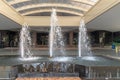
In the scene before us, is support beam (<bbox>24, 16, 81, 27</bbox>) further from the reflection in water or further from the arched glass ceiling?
the reflection in water

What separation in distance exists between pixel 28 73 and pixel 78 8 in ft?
64.3

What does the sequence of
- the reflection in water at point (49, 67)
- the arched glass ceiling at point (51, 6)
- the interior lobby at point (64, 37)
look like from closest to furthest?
the interior lobby at point (64, 37)
the reflection in water at point (49, 67)
the arched glass ceiling at point (51, 6)

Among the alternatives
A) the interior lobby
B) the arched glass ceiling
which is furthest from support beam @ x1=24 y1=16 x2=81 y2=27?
the arched glass ceiling

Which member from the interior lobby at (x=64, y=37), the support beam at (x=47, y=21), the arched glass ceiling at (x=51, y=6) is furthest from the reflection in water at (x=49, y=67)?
the support beam at (x=47, y=21)

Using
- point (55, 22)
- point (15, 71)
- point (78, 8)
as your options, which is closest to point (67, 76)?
point (15, 71)

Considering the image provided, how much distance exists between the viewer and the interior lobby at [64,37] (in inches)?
359

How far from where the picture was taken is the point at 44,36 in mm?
40906

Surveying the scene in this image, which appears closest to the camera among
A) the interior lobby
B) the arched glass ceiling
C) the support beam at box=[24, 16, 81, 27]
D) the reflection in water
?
the interior lobby

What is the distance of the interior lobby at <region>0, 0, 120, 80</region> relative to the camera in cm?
911

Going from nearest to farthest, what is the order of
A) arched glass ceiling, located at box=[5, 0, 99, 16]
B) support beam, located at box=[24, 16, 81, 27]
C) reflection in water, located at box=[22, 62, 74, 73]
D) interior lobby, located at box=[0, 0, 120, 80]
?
interior lobby, located at box=[0, 0, 120, 80]
reflection in water, located at box=[22, 62, 74, 73]
arched glass ceiling, located at box=[5, 0, 99, 16]
support beam, located at box=[24, 16, 81, 27]

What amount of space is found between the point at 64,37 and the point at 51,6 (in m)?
11.5

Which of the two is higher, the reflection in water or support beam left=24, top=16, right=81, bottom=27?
support beam left=24, top=16, right=81, bottom=27

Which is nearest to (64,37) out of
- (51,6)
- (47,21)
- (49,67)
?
(47,21)

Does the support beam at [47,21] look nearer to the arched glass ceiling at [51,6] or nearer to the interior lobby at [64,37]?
the interior lobby at [64,37]
